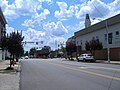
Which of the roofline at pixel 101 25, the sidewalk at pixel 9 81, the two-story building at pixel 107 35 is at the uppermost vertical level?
the roofline at pixel 101 25

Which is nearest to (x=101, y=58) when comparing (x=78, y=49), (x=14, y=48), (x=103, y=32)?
(x=103, y=32)

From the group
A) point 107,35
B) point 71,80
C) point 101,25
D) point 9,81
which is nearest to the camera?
point 71,80

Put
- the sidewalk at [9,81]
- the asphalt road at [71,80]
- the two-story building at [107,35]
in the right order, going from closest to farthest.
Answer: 1. the asphalt road at [71,80]
2. the sidewalk at [9,81]
3. the two-story building at [107,35]

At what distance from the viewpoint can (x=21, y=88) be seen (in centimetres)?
1680

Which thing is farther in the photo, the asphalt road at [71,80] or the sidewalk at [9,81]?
the sidewalk at [9,81]

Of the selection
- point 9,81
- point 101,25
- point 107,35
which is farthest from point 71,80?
point 101,25

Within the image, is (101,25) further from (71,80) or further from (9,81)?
(9,81)

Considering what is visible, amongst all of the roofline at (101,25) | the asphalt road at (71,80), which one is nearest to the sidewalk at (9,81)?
the asphalt road at (71,80)

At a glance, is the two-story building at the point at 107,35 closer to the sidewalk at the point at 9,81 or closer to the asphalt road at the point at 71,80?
the asphalt road at the point at 71,80

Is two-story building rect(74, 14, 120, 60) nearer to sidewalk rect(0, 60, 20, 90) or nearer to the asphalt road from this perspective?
the asphalt road

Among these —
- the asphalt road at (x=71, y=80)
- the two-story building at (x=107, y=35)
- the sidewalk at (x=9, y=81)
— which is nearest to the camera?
the asphalt road at (x=71, y=80)

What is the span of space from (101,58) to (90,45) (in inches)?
325

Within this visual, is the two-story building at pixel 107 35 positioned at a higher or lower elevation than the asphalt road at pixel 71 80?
higher

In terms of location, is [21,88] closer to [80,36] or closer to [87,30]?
[87,30]
